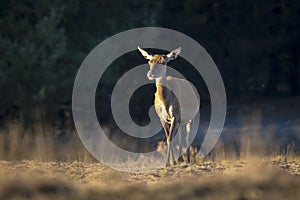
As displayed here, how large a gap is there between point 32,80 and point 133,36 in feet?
11.0

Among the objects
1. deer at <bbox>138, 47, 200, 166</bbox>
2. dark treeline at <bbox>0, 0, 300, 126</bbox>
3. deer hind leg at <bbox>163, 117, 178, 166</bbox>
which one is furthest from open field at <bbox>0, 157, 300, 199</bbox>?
dark treeline at <bbox>0, 0, 300, 126</bbox>

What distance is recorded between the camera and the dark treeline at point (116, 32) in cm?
1845

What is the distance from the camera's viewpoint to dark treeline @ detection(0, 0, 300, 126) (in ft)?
60.5

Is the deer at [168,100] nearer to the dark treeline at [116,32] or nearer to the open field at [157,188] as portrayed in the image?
the open field at [157,188]

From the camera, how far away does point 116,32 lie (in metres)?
20.0

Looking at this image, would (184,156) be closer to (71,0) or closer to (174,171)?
(174,171)

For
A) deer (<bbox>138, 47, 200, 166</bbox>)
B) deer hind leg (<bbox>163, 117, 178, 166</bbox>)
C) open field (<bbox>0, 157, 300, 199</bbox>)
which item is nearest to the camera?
open field (<bbox>0, 157, 300, 199</bbox>)

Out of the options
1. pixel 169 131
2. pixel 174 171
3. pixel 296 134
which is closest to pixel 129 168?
pixel 174 171

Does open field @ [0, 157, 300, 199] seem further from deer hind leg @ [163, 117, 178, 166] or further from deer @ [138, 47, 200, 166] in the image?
→ deer @ [138, 47, 200, 166]

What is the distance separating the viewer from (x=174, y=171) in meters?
11.2

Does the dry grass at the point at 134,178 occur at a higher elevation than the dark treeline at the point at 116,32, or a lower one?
lower

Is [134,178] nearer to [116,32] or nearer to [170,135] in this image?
[170,135]

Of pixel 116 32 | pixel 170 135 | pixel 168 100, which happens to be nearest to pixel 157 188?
pixel 170 135

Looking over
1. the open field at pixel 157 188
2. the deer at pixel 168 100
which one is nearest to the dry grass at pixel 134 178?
the open field at pixel 157 188
